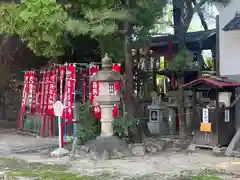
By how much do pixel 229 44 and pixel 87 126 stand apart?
5.28m

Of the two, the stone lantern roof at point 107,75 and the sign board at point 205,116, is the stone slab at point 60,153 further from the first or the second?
the sign board at point 205,116

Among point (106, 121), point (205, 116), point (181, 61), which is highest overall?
point (181, 61)

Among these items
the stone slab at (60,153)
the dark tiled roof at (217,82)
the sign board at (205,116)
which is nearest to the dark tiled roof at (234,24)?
the dark tiled roof at (217,82)

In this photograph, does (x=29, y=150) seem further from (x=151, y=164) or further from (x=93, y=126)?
(x=151, y=164)

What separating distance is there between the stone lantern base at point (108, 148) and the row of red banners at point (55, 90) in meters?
1.30

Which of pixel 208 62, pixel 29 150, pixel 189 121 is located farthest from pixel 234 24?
pixel 208 62

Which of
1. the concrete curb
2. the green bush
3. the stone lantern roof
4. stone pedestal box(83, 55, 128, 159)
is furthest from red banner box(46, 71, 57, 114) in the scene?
the stone lantern roof

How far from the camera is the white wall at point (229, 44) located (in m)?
11.7

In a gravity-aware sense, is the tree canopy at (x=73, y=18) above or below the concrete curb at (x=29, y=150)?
above

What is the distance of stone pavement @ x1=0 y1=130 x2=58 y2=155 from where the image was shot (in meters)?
12.2

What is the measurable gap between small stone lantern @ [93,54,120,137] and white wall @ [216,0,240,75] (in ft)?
12.2

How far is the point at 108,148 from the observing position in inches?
404

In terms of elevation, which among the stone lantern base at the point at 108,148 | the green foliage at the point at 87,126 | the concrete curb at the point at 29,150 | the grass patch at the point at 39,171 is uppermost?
the green foliage at the point at 87,126

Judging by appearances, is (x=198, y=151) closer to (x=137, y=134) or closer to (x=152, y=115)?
(x=137, y=134)
